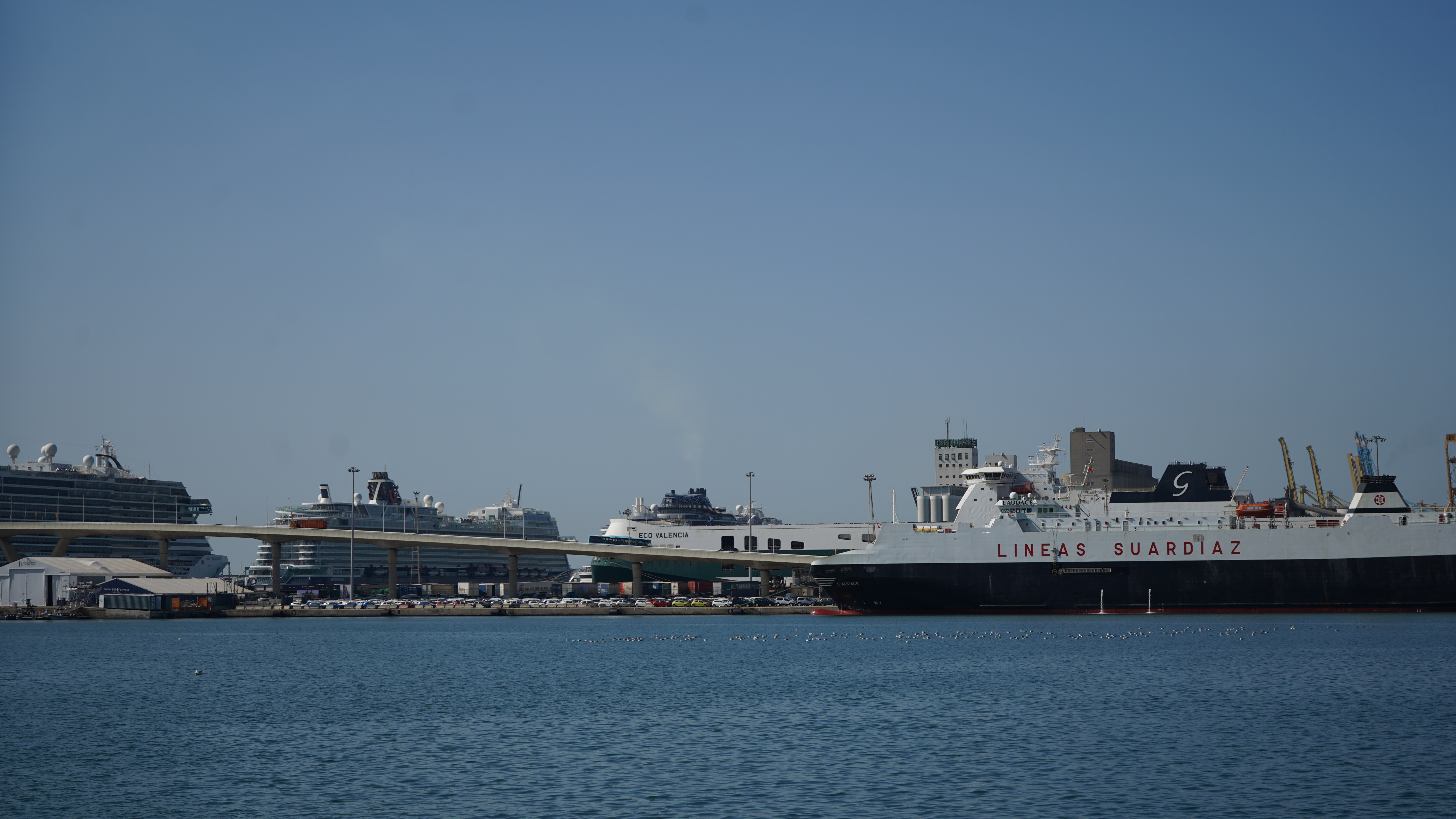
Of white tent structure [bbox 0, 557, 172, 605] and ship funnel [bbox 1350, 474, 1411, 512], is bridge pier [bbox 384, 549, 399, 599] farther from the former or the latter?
ship funnel [bbox 1350, 474, 1411, 512]

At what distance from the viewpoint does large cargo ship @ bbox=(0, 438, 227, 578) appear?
4732 inches

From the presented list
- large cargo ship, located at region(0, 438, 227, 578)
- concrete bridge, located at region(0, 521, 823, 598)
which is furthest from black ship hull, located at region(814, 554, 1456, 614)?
large cargo ship, located at region(0, 438, 227, 578)

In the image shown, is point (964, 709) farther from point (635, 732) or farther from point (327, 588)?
point (327, 588)

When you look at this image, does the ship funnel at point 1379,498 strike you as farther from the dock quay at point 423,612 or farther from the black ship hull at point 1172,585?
the dock quay at point 423,612

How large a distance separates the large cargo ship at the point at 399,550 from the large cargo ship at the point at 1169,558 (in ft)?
209

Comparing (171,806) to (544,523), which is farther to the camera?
(544,523)

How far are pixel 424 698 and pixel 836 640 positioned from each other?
2574cm

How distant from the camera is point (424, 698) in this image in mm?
35906

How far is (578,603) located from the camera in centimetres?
10125

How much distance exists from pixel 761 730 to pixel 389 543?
89338mm

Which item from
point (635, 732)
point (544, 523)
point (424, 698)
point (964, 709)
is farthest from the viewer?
point (544, 523)

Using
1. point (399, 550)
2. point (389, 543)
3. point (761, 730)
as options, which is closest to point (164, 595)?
point (389, 543)

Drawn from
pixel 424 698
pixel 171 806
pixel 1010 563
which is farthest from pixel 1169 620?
pixel 171 806

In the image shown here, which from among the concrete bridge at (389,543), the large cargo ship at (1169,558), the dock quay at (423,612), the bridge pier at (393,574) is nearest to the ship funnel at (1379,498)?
the large cargo ship at (1169,558)
